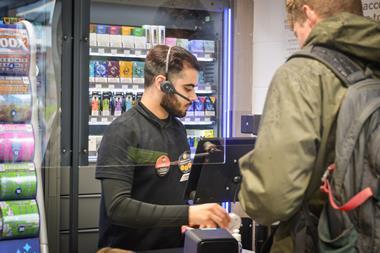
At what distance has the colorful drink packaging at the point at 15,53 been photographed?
3230 millimetres

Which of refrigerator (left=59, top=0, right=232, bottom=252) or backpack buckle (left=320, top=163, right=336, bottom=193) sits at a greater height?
refrigerator (left=59, top=0, right=232, bottom=252)

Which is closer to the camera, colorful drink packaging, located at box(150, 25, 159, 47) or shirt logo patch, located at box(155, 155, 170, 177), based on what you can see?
shirt logo patch, located at box(155, 155, 170, 177)

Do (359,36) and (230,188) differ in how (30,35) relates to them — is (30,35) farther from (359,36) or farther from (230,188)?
(359,36)

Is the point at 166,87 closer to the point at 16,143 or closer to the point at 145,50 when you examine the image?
the point at 16,143

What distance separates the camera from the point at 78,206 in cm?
408

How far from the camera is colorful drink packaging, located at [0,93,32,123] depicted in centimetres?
325

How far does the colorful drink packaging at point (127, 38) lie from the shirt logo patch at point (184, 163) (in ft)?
5.78

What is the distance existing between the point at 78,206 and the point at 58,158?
0.50 meters

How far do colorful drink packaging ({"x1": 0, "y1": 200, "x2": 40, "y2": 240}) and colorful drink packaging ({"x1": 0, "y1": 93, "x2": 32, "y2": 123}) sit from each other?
508 millimetres

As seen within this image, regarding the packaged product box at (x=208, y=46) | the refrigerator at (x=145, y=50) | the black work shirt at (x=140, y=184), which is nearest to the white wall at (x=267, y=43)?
the refrigerator at (x=145, y=50)

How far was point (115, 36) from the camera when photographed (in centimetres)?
418

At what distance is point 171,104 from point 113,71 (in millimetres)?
1743

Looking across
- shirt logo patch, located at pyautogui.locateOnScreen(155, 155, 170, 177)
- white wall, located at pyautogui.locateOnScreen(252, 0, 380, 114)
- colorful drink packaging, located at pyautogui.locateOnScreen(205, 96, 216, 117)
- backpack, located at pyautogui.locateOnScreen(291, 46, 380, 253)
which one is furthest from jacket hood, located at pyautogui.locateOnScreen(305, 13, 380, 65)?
white wall, located at pyautogui.locateOnScreen(252, 0, 380, 114)

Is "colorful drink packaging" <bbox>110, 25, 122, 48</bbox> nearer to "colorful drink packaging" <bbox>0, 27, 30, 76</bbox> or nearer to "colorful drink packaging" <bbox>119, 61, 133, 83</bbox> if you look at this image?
"colorful drink packaging" <bbox>119, 61, 133, 83</bbox>
